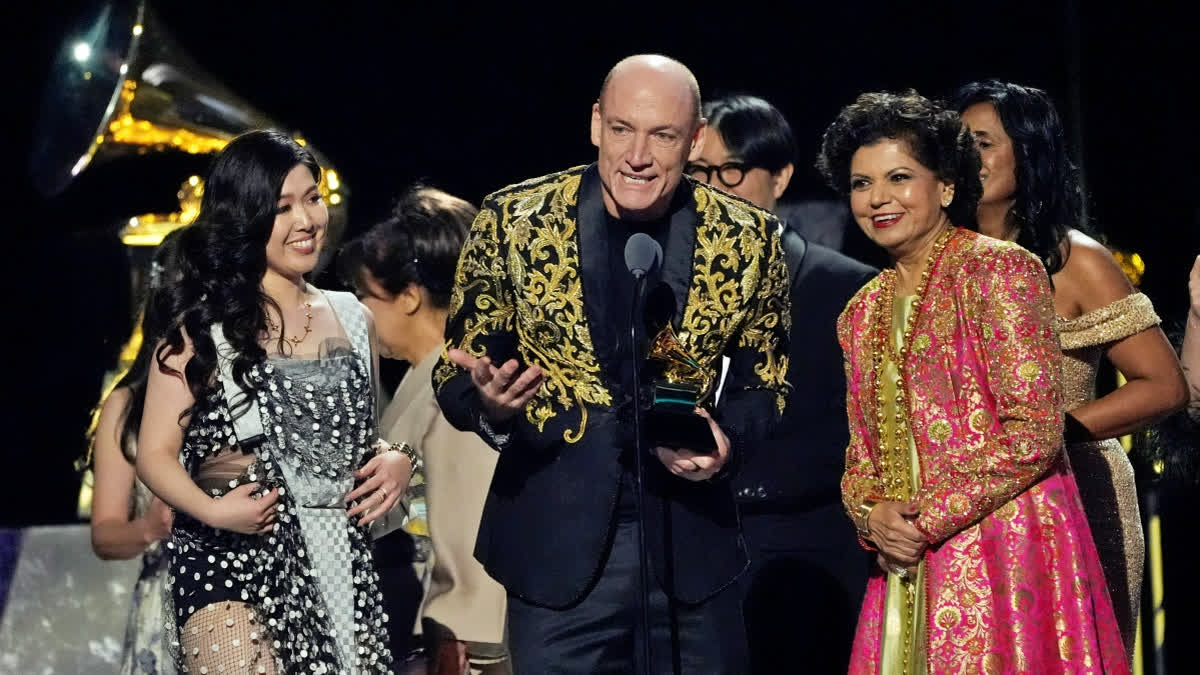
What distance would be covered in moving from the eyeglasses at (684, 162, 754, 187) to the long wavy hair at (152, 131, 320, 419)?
1580 mm

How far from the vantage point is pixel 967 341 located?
309 cm

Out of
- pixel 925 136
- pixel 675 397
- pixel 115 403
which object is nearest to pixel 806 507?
pixel 925 136

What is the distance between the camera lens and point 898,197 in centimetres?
325

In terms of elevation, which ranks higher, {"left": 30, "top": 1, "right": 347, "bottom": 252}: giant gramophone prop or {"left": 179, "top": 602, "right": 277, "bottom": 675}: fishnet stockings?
{"left": 30, "top": 1, "right": 347, "bottom": 252}: giant gramophone prop

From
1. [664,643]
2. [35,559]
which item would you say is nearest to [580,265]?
[664,643]

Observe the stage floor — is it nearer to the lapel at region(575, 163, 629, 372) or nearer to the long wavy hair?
the long wavy hair

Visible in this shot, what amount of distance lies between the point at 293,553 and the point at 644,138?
42.1 inches

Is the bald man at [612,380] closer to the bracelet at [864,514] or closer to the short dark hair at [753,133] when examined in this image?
the bracelet at [864,514]

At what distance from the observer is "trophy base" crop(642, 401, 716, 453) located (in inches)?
113

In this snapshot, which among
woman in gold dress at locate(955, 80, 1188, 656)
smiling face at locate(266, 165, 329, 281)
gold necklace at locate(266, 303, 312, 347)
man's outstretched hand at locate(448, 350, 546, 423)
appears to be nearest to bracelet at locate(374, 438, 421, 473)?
gold necklace at locate(266, 303, 312, 347)

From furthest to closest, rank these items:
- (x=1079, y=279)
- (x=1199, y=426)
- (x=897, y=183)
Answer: (x=1199, y=426) → (x=1079, y=279) → (x=897, y=183)

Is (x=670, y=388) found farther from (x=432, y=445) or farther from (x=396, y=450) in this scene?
(x=432, y=445)

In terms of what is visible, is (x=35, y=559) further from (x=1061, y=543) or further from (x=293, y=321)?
(x=1061, y=543)

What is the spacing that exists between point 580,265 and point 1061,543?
1.05 meters
